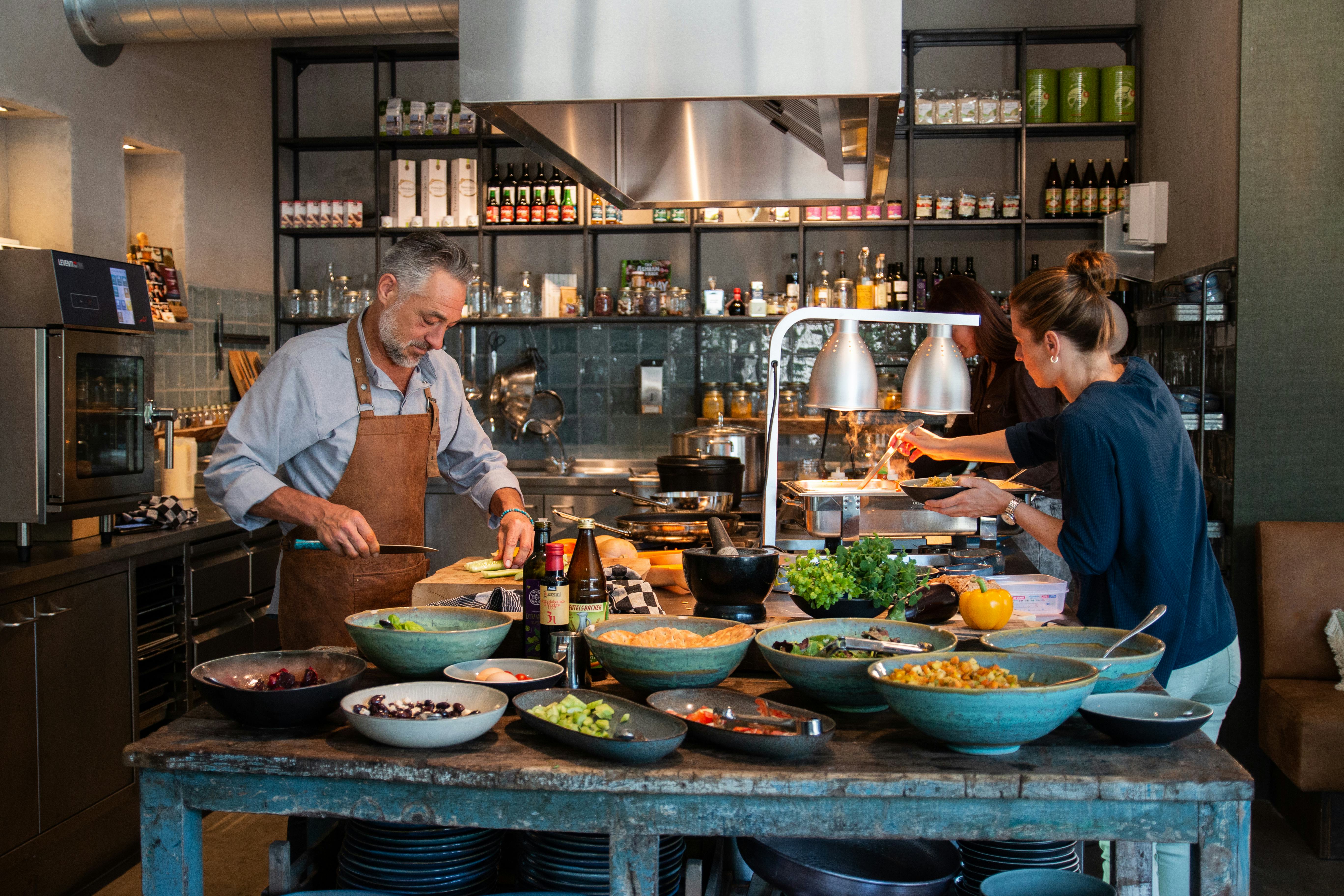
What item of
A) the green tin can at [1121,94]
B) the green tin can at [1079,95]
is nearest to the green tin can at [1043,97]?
the green tin can at [1079,95]

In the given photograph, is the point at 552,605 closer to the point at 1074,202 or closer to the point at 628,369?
the point at 628,369

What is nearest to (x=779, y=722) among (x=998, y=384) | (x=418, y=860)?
(x=418, y=860)

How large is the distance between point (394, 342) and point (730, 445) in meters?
2.76

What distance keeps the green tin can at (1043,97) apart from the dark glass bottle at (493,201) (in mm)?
2985

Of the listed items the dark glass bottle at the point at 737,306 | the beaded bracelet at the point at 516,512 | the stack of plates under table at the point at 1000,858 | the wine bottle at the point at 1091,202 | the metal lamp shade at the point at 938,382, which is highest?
the wine bottle at the point at 1091,202

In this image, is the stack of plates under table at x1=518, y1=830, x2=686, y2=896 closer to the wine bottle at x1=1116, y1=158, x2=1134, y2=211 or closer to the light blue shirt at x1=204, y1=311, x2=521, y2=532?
the light blue shirt at x1=204, y1=311, x2=521, y2=532

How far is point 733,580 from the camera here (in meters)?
2.14

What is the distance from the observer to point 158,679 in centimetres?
404

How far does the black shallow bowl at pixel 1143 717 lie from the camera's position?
1530 mm

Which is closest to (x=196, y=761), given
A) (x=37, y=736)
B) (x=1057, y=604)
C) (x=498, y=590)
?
(x=498, y=590)

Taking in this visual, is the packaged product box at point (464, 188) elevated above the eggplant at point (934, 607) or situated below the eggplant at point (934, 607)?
above

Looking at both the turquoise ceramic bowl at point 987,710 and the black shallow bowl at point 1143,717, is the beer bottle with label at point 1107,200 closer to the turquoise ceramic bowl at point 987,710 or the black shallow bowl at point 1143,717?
the black shallow bowl at point 1143,717

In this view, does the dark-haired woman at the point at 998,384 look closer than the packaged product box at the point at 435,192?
Yes

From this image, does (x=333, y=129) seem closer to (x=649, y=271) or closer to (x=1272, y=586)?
(x=649, y=271)
